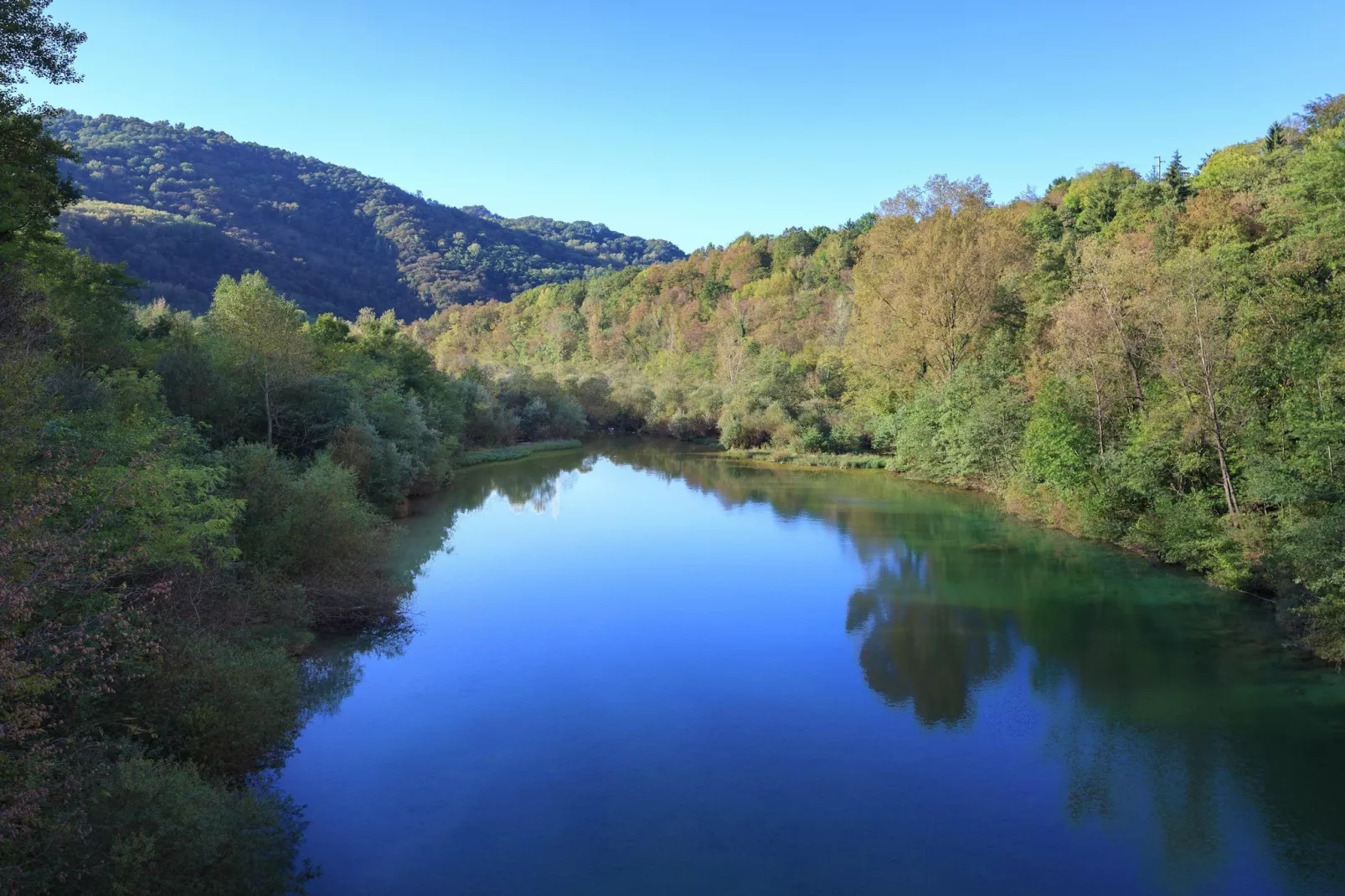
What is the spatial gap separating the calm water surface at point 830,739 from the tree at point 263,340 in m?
7.19

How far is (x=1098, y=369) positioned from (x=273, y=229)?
280 feet

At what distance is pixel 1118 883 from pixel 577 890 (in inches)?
215

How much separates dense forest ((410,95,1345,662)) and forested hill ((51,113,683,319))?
22.1 m

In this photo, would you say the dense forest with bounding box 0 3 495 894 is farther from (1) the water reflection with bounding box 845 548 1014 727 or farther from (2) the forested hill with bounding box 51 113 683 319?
(2) the forested hill with bounding box 51 113 683 319

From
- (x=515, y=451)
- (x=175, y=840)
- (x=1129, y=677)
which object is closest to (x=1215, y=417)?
(x=1129, y=677)

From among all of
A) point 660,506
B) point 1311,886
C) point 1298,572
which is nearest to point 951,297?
point 660,506

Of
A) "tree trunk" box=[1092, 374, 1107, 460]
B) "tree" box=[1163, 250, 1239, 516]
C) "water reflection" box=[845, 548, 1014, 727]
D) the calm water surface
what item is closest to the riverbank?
the calm water surface

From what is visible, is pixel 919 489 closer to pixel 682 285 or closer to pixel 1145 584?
pixel 1145 584

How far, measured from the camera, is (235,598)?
1220 cm

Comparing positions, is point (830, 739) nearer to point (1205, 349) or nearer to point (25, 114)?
point (1205, 349)

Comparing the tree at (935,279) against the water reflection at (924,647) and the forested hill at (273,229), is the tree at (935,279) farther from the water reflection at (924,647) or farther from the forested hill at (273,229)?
the forested hill at (273,229)

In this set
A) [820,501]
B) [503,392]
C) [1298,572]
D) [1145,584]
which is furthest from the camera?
[503,392]

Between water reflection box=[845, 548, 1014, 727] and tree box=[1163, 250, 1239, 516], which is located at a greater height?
tree box=[1163, 250, 1239, 516]

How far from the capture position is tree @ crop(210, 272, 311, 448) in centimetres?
2364
